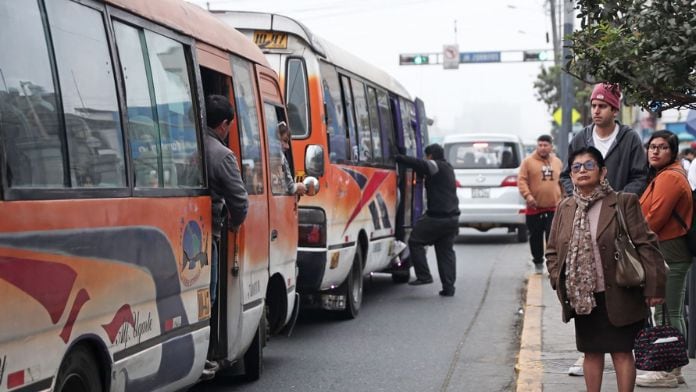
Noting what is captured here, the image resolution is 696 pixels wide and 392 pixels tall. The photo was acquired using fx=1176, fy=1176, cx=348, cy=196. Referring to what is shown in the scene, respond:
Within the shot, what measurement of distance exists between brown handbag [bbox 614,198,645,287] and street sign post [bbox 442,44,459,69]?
52.5 m

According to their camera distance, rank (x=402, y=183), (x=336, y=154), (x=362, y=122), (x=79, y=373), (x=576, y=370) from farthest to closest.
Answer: (x=402, y=183), (x=362, y=122), (x=336, y=154), (x=576, y=370), (x=79, y=373)

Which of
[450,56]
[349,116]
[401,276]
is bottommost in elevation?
[401,276]

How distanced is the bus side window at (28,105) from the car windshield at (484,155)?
18297 mm

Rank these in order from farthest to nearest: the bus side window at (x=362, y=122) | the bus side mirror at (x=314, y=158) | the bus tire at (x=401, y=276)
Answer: the bus tire at (x=401, y=276) → the bus side window at (x=362, y=122) → the bus side mirror at (x=314, y=158)

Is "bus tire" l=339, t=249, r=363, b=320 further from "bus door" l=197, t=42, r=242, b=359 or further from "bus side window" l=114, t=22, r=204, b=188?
"bus side window" l=114, t=22, r=204, b=188

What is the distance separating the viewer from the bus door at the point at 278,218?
8.73m

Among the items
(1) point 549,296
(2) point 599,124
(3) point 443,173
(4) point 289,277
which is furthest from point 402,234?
(2) point 599,124

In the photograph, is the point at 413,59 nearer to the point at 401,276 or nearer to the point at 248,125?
the point at 401,276

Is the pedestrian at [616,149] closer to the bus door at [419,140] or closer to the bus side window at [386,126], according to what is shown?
the bus side window at [386,126]

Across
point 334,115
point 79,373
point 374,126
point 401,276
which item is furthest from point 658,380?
point 401,276

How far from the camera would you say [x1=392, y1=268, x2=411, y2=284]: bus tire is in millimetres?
15867

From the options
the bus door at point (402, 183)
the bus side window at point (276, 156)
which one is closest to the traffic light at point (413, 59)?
the bus door at point (402, 183)

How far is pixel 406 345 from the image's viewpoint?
10.6 metres

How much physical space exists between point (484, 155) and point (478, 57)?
38.6 m
